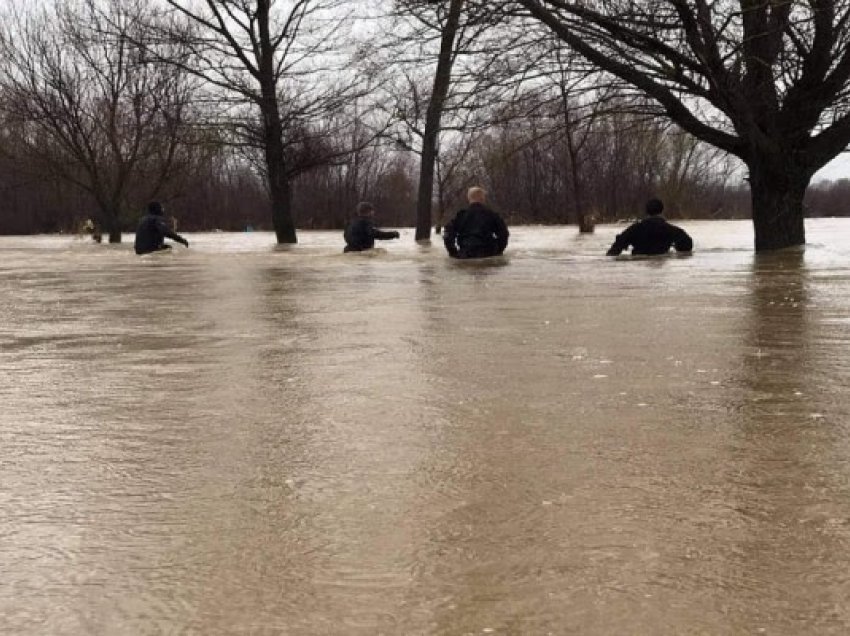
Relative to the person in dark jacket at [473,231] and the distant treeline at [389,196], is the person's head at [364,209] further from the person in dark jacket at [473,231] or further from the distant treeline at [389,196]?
the distant treeline at [389,196]

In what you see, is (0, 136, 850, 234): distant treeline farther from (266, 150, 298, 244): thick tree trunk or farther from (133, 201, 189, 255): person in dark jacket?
(133, 201, 189, 255): person in dark jacket

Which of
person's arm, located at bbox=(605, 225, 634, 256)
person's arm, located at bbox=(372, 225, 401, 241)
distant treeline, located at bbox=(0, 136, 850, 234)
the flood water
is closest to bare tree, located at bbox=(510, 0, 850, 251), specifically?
person's arm, located at bbox=(605, 225, 634, 256)

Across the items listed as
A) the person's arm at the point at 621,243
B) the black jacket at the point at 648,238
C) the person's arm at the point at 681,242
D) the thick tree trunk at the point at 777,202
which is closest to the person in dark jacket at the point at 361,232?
the person's arm at the point at 621,243

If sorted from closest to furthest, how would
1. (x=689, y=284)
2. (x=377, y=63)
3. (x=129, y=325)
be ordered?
(x=129, y=325) → (x=689, y=284) → (x=377, y=63)

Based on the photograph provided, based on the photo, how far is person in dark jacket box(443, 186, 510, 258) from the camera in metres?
15.1

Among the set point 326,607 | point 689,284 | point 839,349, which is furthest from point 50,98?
point 326,607

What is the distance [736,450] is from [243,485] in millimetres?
1633

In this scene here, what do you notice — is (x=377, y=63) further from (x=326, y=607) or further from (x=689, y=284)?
(x=326, y=607)

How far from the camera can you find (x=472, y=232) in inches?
598

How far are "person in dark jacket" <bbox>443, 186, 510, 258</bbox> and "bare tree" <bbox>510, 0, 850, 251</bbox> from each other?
2.78 metres

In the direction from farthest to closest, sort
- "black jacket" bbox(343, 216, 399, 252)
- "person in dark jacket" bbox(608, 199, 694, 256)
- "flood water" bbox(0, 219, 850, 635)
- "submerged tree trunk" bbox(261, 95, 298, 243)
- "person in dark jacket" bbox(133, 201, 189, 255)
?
"submerged tree trunk" bbox(261, 95, 298, 243) < "person in dark jacket" bbox(133, 201, 189, 255) < "black jacket" bbox(343, 216, 399, 252) < "person in dark jacket" bbox(608, 199, 694, 256) < "flood water" bbox(0, 219, 850, 635)

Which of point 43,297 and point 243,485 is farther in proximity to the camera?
point 43,297

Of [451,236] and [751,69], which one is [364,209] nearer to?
[451,236]

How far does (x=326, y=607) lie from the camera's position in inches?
82.8
